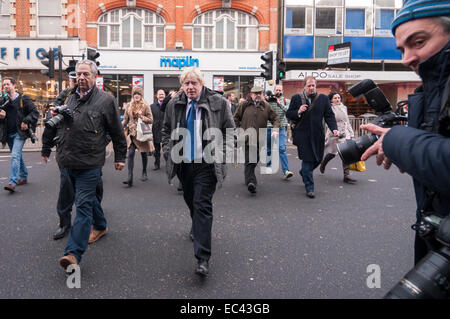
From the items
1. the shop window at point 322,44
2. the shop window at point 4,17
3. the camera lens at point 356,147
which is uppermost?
the shop window at point 4,17

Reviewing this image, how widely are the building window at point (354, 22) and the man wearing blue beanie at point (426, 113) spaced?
23.9 metres

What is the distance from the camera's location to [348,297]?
2.73m

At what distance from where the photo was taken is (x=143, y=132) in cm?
730

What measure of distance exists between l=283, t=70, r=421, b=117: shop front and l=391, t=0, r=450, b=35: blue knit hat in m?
20.0

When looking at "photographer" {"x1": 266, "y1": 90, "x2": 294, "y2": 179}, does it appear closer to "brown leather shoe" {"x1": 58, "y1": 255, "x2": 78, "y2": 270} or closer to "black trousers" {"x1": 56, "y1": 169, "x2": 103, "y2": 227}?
"black trousers" {"x1": 56, "y1": 169, "x2": 103, "y2": 227}

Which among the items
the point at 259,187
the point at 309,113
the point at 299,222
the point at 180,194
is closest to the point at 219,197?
the point at 180,194

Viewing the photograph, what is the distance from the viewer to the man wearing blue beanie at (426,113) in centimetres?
103

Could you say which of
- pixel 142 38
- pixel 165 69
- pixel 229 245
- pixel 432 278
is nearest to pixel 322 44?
pixel 165 69

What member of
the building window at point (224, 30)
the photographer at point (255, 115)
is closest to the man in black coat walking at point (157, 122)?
the photographer at point (255, 115)

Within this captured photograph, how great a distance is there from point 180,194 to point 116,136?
2.65 m

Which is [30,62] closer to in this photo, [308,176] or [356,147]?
[308,176]

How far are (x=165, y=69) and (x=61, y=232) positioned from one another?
59.7 feet

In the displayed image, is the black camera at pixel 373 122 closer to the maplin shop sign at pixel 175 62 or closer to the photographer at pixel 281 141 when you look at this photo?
the photographer at pixel 281 141
